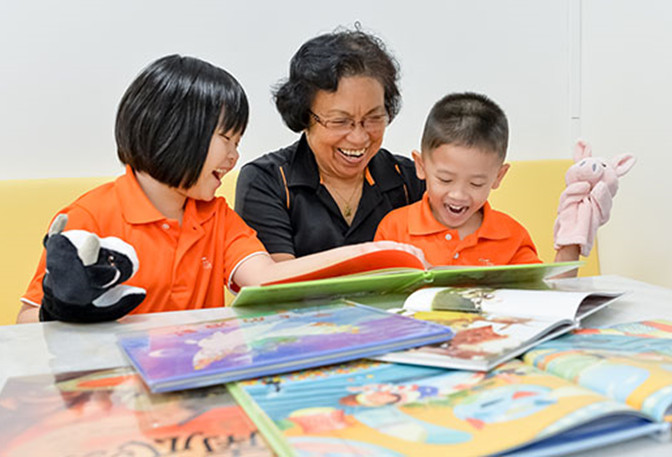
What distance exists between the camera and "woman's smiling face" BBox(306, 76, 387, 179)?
144cm

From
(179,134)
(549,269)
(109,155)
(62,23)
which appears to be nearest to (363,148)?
(179,134)

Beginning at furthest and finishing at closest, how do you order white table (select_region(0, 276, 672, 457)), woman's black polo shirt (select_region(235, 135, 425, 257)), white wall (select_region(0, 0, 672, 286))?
white wall (select_region(0, 0, 672, 286))
woman's black polo shirt (select_region(235, 135, 425, 257))
white table (select_region(0, 276, 672, 457))

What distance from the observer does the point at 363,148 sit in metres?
1.48

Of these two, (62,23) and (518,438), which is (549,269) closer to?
(518,438)

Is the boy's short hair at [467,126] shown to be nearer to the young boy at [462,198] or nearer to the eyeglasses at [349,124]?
the young boy at [462,198]

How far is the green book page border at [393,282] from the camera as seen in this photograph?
83cm

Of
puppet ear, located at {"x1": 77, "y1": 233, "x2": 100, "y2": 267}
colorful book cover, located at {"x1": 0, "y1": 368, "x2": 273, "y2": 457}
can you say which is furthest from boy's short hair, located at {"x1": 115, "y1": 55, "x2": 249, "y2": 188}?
colorful book cover, located at {"x1": 0, "y1": 368, "x2": 273, "y2": 457}

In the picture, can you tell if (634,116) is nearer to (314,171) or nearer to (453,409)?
(314,171)

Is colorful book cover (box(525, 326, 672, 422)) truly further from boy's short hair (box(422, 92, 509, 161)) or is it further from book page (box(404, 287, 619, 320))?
boy's short hair (box(422, 92, 509, 161))

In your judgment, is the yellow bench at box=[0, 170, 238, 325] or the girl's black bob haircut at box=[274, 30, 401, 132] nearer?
the girl's black bob haircut at box=[274, 30, 401, 132]

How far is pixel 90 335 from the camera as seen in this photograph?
77cm

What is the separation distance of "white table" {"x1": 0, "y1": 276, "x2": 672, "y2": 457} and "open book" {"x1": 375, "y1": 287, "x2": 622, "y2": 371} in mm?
39

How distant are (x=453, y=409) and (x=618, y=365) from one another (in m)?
0.16

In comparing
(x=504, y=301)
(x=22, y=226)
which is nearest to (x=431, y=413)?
(x=504, y=301)
